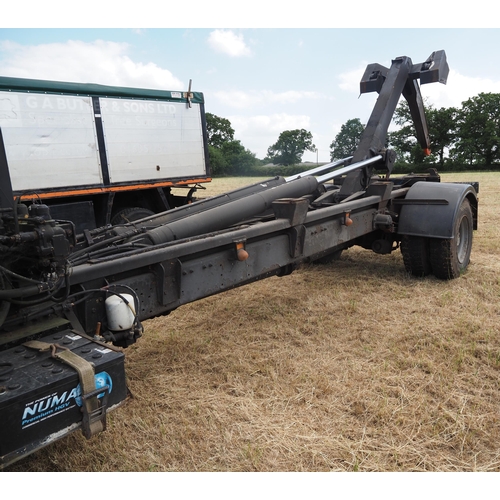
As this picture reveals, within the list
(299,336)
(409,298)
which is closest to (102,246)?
(299,336)

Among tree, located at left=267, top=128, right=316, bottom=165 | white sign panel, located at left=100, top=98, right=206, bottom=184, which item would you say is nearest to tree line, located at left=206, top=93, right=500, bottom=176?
tree, located at left=267, top=128, right=316, bottom=165

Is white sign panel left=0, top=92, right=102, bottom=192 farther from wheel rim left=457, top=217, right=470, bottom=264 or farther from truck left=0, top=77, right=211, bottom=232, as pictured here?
wheel rim left=457, top=217, right=470, bottom=264

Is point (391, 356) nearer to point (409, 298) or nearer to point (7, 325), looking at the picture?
point (409, 298)

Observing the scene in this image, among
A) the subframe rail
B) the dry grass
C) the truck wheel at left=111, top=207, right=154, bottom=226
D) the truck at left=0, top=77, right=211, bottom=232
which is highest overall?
the truck at left=0, top=77, right=211, bottom=232

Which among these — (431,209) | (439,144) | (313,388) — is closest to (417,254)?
(431,209)

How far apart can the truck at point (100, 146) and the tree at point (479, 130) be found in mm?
41723

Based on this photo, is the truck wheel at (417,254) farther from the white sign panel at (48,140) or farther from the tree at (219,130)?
the tree at (219,130)

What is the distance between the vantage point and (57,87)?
21.9ft

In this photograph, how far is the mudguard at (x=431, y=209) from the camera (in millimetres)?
5141

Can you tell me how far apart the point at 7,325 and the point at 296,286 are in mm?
3727

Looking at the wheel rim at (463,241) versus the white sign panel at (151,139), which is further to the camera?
the white sign panel at (151,139)

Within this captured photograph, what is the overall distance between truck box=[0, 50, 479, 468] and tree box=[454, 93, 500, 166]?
4317cm

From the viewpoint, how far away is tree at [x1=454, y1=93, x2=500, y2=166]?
44.0 metres

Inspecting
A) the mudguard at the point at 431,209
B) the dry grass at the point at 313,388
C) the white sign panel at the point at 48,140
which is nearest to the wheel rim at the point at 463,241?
the mudguard at the point at 431,209
